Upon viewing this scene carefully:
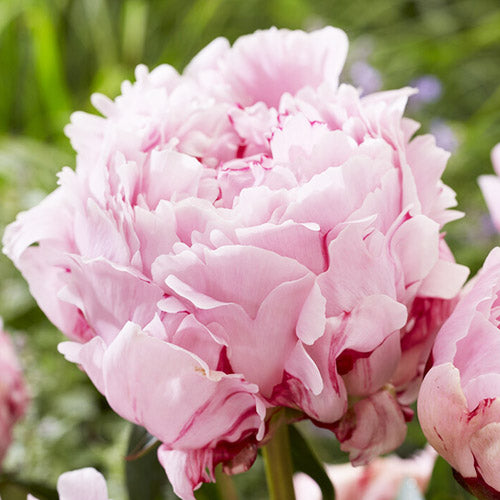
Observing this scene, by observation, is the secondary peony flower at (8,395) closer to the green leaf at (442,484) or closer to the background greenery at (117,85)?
the background greenery at (117,85)

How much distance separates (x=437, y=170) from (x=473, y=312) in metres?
0.04

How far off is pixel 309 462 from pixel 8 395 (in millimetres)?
115

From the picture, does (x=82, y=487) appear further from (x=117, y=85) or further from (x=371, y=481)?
(x=117, y=85)

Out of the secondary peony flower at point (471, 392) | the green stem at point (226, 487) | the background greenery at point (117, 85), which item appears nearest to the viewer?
the secondary peony flower at point (471, 392)

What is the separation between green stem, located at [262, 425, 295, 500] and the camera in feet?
0.78

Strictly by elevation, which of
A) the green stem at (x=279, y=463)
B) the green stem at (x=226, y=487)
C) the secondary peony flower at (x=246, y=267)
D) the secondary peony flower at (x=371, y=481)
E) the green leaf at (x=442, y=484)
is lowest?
the secondary peony flower at (x=371, y=481)

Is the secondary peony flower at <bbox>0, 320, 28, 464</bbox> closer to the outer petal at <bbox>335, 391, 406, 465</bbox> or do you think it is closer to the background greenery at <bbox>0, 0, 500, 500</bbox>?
the background greenery at <bbox>0, 0, 500, 500</bbox>

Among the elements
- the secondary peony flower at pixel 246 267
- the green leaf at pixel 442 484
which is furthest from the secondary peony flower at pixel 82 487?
the green leaf at pixel 442 484

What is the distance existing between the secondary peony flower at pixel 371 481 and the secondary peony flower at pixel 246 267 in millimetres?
128

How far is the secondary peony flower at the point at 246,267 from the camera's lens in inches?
7.4

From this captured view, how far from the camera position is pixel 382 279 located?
194 millimetres

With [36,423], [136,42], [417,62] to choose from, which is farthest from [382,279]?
[136,42]

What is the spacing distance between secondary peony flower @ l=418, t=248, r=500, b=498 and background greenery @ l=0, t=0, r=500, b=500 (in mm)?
162

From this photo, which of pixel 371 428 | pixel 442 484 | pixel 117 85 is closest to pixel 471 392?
pixel 371 428
